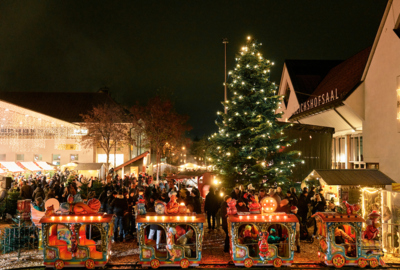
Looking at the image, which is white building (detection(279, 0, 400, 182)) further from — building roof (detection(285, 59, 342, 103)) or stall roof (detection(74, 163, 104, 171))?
stall roof (detection(74, 163, 104, 171))

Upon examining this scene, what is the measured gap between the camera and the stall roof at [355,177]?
12.6 metres

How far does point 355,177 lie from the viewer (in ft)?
42.7

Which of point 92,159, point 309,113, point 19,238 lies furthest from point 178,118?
point 19,238

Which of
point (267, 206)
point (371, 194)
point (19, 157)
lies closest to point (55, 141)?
point (19, 157)

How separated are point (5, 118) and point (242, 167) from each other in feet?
68.0

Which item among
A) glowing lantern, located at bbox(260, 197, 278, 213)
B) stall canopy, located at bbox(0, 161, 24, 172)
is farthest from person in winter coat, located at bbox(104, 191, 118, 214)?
stall canopy, located at bbox(0, 161, 24, 172)

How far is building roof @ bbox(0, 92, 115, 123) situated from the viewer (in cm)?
4594

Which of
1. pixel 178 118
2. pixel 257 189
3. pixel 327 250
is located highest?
pixel 178 118

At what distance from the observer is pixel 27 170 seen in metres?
29.0

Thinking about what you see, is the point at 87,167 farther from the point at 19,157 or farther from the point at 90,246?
the point at 90,246

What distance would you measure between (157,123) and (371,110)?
26472mm

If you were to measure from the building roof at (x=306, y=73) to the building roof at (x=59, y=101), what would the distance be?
29018 mm

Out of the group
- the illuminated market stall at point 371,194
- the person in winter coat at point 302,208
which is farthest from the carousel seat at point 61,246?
the illuminated market stall at point 371,194

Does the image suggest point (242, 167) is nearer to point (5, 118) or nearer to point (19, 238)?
point (19, 238)
